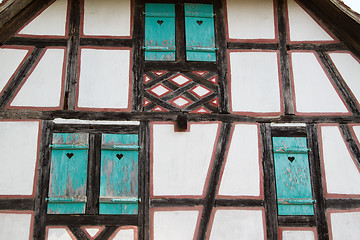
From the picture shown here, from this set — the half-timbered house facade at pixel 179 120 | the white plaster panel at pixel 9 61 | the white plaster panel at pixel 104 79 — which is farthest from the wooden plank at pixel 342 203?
the white plaster panel at pixel 9 61

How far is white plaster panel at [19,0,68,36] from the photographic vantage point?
684 centimetres

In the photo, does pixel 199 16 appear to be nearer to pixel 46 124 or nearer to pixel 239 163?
pixel 239 163

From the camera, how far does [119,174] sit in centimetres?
622

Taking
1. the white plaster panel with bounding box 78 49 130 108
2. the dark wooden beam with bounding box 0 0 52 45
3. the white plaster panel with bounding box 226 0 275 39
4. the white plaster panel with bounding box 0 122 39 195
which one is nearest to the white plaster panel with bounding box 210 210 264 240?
the white plaster panel with bounding box 78 49 130 108

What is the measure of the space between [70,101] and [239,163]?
2.56 metres

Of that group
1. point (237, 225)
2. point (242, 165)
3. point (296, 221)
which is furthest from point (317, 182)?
point (237, 225)

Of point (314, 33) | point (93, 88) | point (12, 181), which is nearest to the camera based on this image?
point (12, 181)

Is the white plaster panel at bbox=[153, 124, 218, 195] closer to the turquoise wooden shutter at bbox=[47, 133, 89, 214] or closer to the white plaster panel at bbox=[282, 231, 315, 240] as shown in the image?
the turquoise wooden shutter at bbox=[47, 133, 89, 214]

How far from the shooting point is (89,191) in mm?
6137

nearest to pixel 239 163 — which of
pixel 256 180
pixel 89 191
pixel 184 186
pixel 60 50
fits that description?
pixel 256 180

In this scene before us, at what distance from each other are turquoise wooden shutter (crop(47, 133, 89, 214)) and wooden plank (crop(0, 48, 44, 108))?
34.7 inches

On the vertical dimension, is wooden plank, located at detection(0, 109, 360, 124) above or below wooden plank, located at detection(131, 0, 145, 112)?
below

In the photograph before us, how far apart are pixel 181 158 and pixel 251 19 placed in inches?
98.2

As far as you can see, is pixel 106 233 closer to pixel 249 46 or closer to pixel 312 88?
pixel 249 46
